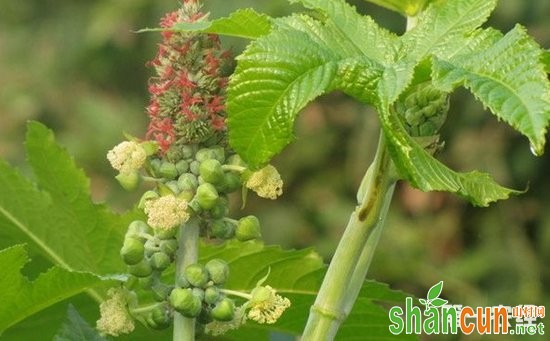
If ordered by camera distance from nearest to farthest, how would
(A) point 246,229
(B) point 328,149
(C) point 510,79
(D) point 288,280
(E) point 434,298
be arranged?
(C) point 510,79
(A) point 246,229
(D) point 288,280
(E) point 434,298
(B) point 328,149

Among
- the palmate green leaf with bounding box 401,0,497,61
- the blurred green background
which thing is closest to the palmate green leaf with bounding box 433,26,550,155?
the palmate green leaf with bounding box 401,0,497,61

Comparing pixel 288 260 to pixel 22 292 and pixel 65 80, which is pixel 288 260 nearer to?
pixel 22 292

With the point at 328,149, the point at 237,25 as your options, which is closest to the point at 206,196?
the point at 237,25

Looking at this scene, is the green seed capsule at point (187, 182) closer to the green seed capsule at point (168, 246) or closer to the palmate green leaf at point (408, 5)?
the green seed capsule at point (168, 246)

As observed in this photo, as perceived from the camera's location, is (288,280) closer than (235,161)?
No

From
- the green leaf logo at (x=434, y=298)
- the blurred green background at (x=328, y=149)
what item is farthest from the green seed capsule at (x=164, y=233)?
the blurred green background at (x=328, y=149)

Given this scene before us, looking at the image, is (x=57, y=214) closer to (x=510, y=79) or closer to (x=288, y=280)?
(x=288, y=280)
